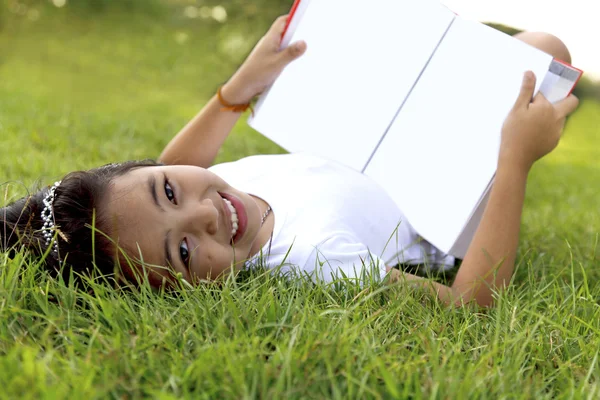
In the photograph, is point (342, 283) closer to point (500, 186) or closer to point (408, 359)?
point (408, 359)

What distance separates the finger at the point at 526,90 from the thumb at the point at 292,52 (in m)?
0.66

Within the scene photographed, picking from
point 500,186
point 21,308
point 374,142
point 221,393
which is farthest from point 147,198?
point 500,186

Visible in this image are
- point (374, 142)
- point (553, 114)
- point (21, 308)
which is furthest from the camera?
point (374, 142)

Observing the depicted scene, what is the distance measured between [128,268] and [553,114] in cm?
109

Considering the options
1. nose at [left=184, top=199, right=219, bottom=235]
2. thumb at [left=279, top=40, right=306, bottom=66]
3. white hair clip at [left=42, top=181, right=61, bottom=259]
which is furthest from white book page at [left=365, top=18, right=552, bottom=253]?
white hair clip at [left=42, top=181, right=61, bottom=259]

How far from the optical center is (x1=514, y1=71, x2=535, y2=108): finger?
4.74 ft

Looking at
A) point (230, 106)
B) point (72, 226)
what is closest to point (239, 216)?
point (72, 226)

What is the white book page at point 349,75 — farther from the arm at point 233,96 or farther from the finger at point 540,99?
the finger at point 540,99

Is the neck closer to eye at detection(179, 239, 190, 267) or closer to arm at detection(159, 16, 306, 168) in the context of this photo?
eye at detection(179, 239, 190, 267)

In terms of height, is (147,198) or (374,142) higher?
(374,142)

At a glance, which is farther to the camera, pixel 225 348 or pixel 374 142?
pixel 374 142

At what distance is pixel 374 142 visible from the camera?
1.74 metres

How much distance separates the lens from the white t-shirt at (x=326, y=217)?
138 centimetres

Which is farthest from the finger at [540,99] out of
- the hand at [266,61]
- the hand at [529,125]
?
the hand at [266,61]
